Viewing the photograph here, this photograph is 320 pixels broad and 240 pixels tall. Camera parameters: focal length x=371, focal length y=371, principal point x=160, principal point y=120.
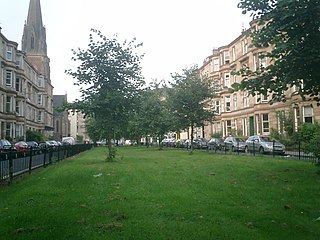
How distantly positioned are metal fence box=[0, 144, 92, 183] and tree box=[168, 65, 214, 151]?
12.2 metres

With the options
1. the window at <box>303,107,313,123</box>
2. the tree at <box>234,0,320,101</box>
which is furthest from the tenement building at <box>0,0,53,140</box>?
the tree at <box>234,0,320,101</box>

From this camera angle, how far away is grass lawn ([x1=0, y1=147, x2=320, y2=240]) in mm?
6328

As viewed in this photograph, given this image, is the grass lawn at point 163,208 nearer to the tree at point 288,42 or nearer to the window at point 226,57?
the tree at point 288,42

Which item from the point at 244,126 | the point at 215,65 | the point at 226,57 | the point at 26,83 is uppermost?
the point at 226,57

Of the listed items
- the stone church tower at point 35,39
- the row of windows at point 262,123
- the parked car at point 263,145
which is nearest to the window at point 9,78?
the row of windows at point 262,123

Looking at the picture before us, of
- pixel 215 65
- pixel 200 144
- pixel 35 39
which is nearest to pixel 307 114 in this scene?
pixel 200 144

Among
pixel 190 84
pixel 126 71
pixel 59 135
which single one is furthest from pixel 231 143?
pixel 59 135

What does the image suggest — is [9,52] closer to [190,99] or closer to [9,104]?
[9,104]

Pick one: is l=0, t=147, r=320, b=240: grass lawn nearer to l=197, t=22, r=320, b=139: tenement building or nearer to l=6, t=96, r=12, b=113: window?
l=197, t=22, r=320, b=139: tenement building

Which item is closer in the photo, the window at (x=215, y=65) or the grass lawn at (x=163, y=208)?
the grass lawn at (x=163, y=208)

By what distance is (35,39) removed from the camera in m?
94.5

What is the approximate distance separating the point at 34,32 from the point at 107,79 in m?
79.8

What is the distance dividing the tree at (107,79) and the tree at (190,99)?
35.2ft

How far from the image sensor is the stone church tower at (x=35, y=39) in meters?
93.6
